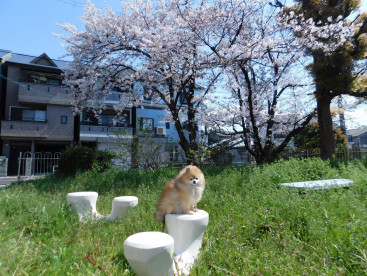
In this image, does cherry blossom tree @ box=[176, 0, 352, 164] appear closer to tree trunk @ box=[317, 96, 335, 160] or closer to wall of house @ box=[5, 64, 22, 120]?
tree trunk @ box=[317, 96, 335, 160]

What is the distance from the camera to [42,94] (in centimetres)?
2086

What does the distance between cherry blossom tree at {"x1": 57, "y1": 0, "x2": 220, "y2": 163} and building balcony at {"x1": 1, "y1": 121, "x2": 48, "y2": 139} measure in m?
10.8

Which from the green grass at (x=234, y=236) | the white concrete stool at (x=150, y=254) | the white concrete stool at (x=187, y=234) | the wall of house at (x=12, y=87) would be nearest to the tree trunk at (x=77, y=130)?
the wall of house at (x=12, y=87)

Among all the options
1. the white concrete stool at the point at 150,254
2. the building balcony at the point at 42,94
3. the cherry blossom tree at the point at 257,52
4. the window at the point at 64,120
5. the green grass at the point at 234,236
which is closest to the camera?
the white concrete stool at the point at 150,254

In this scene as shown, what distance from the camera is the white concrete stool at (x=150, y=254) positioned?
6.49 feet

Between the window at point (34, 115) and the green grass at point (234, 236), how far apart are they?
20009mm

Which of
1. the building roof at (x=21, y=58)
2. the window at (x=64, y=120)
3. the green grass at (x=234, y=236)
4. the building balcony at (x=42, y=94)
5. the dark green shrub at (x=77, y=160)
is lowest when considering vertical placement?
the green grass at (x=234, y=236)

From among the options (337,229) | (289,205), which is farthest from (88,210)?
(337,229)

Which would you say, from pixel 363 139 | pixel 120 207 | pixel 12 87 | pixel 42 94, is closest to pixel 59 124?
pixel 42 94

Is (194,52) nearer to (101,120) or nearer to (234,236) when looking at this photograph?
(234,236)

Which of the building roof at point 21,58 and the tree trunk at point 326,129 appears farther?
the building roof at point 21,58

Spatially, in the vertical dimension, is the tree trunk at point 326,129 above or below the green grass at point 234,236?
above

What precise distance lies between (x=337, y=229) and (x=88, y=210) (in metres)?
3.53

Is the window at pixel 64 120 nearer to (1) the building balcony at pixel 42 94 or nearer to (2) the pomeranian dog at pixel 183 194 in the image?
(1) the building balcony at pixel 42 94
